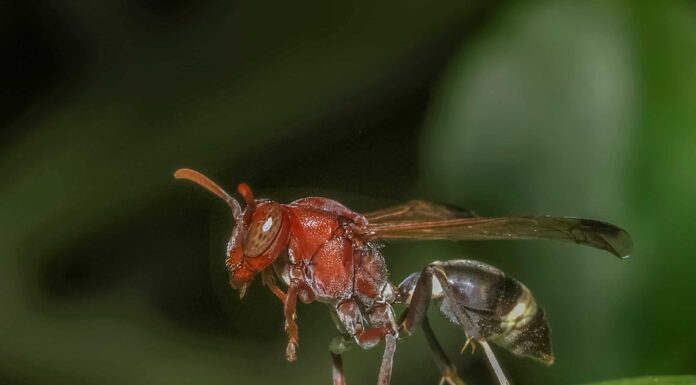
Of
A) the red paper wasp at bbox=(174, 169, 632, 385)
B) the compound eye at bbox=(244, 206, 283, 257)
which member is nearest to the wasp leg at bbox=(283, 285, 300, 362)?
the red paper wasp at bbox=(174, 169, 632, 385)

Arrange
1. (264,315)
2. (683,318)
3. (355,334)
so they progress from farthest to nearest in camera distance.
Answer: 1. (264,315)
2. (683,318)
3. (355,334)

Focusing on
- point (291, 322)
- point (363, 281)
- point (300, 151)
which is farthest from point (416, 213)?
point (300, 151)

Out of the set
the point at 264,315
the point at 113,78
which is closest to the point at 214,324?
the point at 264,315

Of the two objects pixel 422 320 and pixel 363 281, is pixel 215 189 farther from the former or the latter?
pixel 422 320

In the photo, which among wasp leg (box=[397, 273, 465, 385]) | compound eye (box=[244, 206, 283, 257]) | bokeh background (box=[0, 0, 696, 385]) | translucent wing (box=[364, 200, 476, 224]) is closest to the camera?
compound eye (box=[244, 206, 283, 257])

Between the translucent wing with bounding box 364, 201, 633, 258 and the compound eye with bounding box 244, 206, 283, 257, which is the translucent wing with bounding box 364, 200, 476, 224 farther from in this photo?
the compound eye with bounding box 244, 206, 283, 257

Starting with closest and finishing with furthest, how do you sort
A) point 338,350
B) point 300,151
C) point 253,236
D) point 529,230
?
point 529,230 → point 253,236 → point 338,350 → point 300,151

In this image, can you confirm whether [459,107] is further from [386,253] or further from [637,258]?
[637,258]

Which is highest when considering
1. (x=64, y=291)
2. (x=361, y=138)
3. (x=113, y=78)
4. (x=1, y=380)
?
(x=113, y=78)
